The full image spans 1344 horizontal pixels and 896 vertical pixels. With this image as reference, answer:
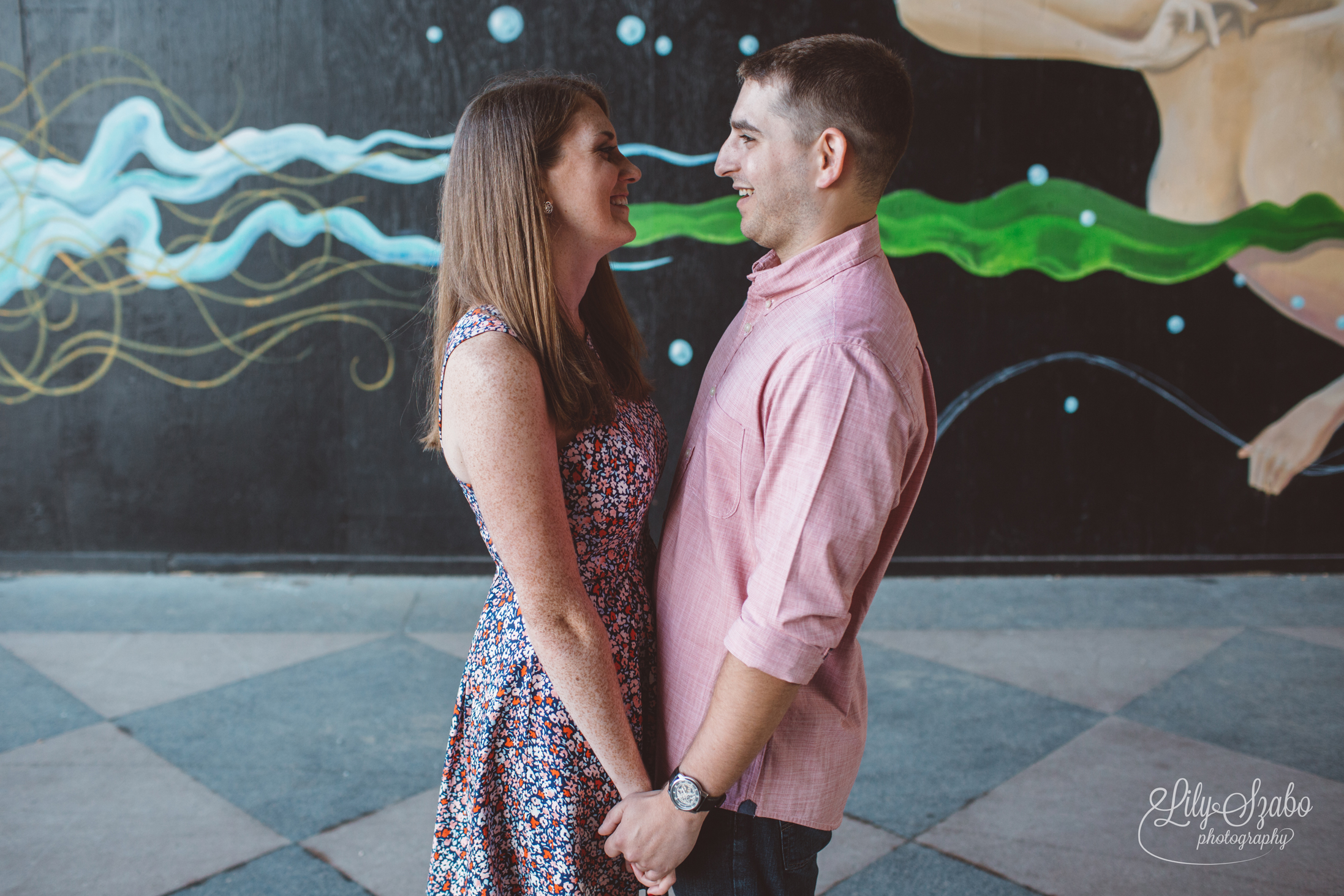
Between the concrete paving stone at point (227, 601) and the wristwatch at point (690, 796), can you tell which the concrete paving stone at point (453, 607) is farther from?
the wristwatch at point (690, 796)

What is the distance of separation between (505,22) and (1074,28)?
2800 millimetres

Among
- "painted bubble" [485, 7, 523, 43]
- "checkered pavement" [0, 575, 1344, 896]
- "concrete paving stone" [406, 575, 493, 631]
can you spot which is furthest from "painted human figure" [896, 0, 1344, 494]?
"concrete paving stone" [406, 575, 493, 631]

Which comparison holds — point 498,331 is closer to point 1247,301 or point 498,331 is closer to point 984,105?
point 984,105

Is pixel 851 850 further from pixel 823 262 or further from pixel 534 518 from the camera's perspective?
pixel 823 262

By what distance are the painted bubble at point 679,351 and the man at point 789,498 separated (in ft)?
10.9

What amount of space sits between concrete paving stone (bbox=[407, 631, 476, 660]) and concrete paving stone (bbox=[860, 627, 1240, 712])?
171cm

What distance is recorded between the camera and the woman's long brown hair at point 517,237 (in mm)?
1454

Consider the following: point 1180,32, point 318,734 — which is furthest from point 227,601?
point 1180,32

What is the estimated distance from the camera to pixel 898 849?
2705 millimetres

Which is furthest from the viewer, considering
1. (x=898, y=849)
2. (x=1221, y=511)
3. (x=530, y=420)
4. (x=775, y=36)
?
(x=1221, y=511)

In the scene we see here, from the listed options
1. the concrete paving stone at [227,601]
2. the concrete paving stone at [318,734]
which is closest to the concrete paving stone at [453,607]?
the concrete paving stone at [227,601]

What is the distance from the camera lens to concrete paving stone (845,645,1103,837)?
2.94m

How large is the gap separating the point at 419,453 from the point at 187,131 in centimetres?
196

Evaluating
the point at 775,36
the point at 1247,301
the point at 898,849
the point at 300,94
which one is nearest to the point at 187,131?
the point at 300,94
